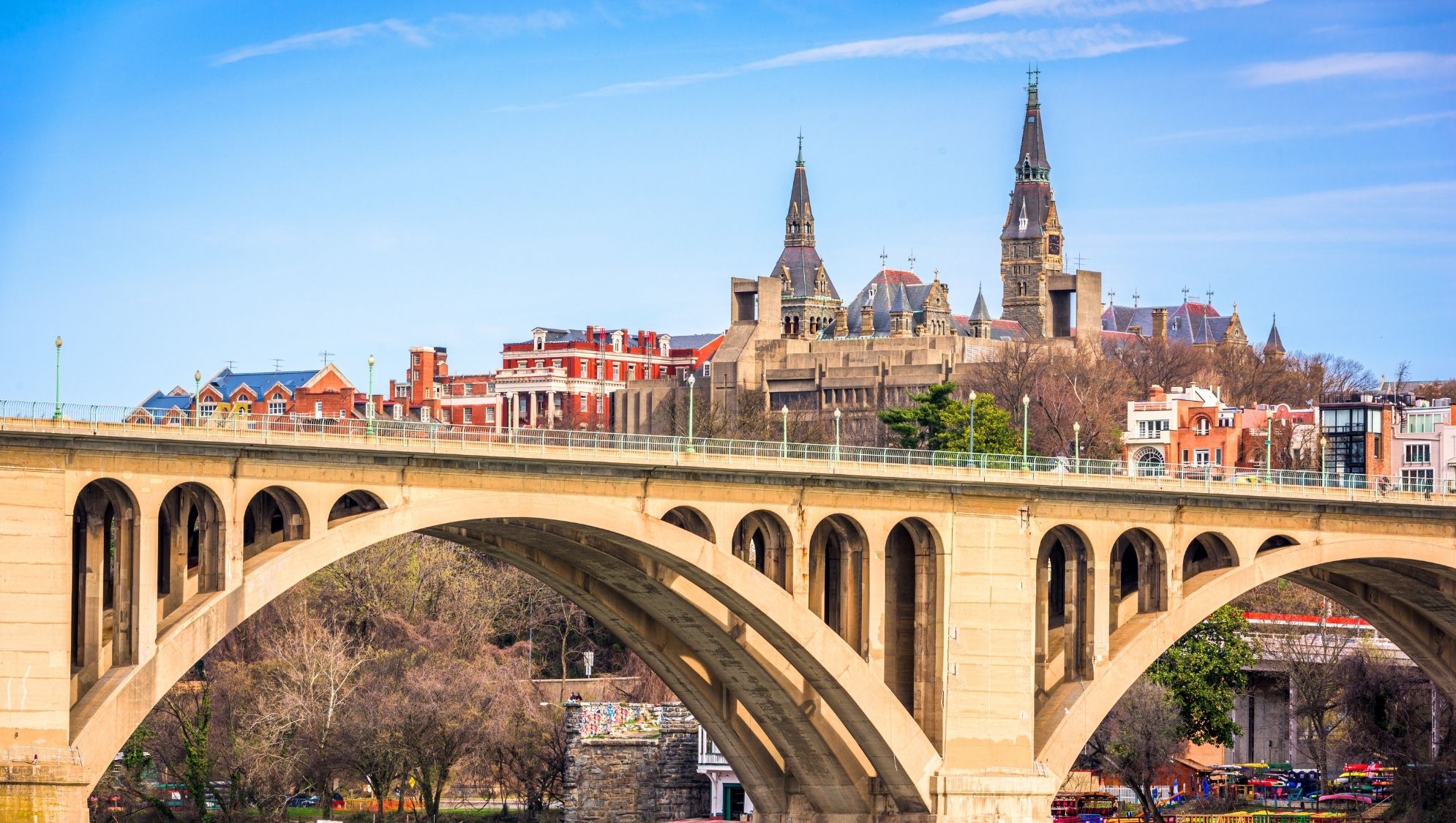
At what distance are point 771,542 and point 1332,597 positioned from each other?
27655 mm

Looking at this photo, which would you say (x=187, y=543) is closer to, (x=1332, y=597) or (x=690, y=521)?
(x=690, y=521)

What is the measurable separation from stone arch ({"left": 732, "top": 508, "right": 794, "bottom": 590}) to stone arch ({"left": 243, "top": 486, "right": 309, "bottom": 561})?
12.9 m

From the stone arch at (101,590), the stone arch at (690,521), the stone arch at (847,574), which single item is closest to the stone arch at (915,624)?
the stone arch at (847,574)

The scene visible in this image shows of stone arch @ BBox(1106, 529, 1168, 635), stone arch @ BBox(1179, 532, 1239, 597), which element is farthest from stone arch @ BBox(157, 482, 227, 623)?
stone arch @ BBox(1179, 532, 1239, 597)

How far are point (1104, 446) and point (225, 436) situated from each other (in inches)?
3181

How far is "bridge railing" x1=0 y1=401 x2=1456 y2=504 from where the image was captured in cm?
6156

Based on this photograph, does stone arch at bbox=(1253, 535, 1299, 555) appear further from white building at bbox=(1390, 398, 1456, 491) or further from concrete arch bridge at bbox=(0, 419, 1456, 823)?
white building at bbox=(1390, 398, 1456, 491)

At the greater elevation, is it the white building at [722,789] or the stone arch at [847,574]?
the stone arch at [847,574]

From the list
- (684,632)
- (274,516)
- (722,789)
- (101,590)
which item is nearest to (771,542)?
(684,632)

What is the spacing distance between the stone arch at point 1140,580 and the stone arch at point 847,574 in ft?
28.5

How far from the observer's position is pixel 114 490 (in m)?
60.6

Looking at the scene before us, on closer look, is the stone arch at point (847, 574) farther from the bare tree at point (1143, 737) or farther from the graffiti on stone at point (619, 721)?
the graffiti on stone at point (619, 721)

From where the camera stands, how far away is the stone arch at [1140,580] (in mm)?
78750

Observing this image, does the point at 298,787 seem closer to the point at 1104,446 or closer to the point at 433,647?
the point at 433,647
